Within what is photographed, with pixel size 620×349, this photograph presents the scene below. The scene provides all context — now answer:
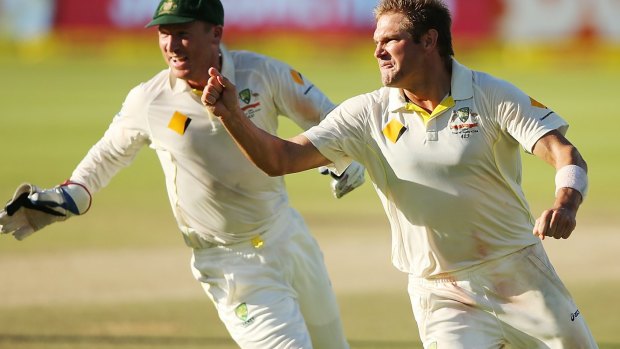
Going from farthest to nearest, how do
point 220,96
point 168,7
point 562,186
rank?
point 168,7
point 220,96
point 562,186

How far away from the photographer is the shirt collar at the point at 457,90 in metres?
5.35

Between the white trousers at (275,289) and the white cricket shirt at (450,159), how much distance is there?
97 cm

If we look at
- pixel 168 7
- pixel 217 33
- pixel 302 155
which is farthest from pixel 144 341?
pixel 302 155

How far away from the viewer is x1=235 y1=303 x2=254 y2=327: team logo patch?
6.33m

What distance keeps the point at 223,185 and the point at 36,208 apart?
930 millimetres

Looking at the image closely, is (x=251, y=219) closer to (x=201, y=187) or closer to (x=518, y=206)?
(x=201, y=187)

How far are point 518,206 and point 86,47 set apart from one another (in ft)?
106

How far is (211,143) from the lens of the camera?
644 cm

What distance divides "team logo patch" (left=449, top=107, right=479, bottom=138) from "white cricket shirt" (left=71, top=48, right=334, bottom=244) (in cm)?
140

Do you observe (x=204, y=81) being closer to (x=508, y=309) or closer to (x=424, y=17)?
(x=424, y=17)

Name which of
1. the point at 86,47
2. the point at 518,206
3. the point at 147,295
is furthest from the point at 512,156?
the point at 86,47

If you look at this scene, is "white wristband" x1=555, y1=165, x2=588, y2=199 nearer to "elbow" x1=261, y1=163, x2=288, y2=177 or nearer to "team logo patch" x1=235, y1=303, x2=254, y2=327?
"elbow" x1=261, y1=163, x2=288, y2=177

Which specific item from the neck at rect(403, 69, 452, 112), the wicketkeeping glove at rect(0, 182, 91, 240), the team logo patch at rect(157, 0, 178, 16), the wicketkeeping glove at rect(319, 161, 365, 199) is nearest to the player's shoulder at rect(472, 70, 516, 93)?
the neck at rect(403, 69, 452, 112)

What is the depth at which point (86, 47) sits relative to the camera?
120 ft
